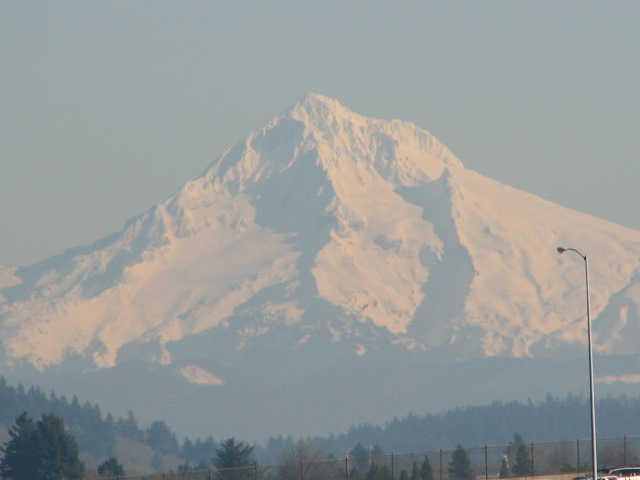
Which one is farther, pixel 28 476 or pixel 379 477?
pixel 28 476

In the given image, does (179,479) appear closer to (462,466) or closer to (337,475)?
(337,475)

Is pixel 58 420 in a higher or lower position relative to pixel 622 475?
higher

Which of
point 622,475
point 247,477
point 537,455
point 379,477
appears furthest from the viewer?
point 537,455

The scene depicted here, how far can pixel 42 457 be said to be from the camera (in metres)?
185

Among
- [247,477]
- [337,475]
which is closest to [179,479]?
[247,477]

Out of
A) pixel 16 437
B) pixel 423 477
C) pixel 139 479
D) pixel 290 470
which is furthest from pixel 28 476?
pixel 139 479

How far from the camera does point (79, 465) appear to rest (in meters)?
187

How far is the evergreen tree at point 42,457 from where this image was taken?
604 ft

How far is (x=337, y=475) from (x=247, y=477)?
14.6m

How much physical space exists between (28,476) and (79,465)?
22.1 ft

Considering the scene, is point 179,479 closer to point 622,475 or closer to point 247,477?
point 247,477

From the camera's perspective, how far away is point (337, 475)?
128 m

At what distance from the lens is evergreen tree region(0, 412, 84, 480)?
184 m

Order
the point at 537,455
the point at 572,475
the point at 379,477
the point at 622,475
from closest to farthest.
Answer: the point at 622,475 < the point at 572,475 < the point at 379,477 < the point at 537,455
